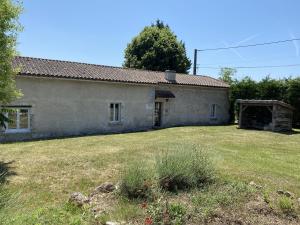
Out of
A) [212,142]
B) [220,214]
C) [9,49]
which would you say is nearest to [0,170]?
[9,49]

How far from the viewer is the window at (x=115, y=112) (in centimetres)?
2142

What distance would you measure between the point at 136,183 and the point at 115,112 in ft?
48.8

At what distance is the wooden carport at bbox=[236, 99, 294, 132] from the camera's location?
22719 mm

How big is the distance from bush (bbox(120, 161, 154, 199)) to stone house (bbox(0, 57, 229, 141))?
8.58 meters

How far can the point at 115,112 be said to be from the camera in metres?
21.7

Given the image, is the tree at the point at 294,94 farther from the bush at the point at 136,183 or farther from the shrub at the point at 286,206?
the bush at the point at 136,183

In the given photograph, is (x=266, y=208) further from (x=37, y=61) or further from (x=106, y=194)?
(x=37, y=61)

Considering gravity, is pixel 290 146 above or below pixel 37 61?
below

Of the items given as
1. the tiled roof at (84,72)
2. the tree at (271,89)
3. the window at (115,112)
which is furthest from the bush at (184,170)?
the tree at (271,89)

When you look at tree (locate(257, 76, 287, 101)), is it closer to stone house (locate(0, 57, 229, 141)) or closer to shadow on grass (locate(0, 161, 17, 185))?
stone house (locate(0, 57, 229, 141))

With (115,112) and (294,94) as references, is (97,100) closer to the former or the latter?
(115,112)

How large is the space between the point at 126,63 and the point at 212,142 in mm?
27069

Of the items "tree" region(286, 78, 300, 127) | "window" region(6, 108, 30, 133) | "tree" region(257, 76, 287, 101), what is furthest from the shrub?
"tree" region(257, 76, 287, 101)

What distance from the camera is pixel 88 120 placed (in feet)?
65.9
